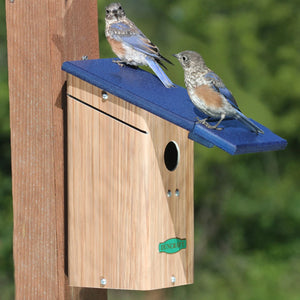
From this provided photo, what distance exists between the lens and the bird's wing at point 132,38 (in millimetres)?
3801

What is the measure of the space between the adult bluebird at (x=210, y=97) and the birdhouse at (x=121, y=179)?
0.06m

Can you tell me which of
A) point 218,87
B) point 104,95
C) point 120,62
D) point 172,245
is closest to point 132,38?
point 120,62

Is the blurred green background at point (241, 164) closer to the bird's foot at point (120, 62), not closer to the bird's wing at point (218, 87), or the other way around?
the bird's foot at point (120, 62)

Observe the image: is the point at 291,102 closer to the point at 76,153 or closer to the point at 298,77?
the point at 298,77

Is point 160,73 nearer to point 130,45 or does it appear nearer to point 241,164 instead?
point 130,45

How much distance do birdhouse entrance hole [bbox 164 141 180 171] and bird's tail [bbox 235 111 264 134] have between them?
1.48 feet

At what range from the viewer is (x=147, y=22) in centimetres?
808

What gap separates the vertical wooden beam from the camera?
337 cm

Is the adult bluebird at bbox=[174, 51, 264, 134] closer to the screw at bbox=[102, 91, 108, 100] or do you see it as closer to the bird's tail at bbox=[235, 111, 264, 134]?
the bird's tail at bbox=[235, 111, 264, 134]

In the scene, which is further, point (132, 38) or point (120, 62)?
point (132, 38)

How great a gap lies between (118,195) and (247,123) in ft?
2.16

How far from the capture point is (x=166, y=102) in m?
3.36

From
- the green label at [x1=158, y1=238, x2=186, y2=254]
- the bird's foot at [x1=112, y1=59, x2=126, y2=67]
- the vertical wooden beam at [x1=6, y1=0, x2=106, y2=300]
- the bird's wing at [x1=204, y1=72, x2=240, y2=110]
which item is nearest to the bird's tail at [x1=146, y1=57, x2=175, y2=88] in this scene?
the bird's foot at [x1=112, y1=59, x2=126, y2=67]

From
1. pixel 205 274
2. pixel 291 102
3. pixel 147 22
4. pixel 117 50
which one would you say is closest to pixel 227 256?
pixel 205 274
